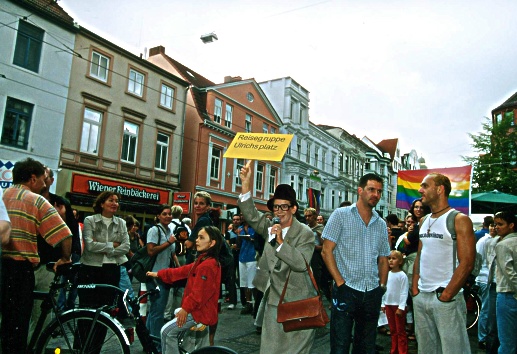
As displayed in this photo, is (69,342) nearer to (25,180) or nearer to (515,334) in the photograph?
(25,180)

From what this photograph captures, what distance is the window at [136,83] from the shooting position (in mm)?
21922

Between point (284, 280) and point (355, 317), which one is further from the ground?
point (284, 280)

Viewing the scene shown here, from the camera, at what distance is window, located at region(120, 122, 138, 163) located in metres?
21.7

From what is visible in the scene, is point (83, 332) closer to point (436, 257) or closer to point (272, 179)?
point (436, 257)

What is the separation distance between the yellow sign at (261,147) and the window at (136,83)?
60.7ft

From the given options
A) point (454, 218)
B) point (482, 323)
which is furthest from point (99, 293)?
point (482, 323)

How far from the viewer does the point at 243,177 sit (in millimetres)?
4180

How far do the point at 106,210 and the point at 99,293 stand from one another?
1180 millimetres

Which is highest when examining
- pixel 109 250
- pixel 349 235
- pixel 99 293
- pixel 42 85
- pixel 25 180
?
pixel 42 85

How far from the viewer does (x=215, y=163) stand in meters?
27.7

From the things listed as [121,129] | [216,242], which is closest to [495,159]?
[121,129]

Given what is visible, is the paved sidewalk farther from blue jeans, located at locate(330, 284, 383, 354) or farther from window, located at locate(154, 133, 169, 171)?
window, located at locate(154, 133, 169, 171)

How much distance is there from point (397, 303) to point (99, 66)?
1905cm

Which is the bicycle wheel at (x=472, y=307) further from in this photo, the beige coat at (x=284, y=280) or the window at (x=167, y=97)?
the window at (x=167, y=97)
